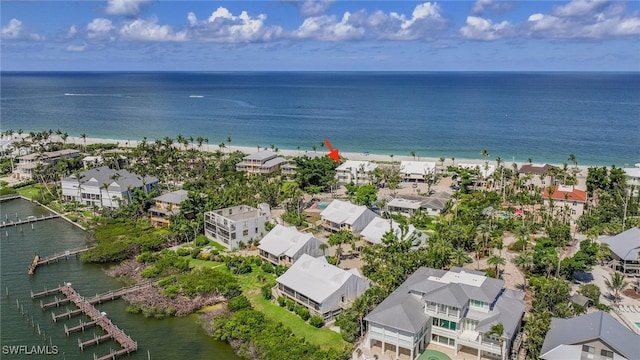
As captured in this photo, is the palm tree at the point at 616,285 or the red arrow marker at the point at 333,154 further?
the red arrow marker at the point at 333,154

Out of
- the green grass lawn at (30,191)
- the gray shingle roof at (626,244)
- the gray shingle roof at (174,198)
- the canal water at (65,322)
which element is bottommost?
the canal water at (65,322)

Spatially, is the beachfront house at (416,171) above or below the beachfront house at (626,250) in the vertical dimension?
above

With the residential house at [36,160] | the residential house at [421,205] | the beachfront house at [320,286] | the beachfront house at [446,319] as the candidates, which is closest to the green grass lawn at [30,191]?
the residential house at [36,160]

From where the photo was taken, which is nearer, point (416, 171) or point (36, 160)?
point (416, 171)

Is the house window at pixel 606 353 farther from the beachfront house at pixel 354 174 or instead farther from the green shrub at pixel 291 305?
the beachfront house at pixel 354 174

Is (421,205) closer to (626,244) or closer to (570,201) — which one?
(570,201)

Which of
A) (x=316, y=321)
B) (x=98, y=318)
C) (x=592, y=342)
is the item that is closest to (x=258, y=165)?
(x=98, y=318)

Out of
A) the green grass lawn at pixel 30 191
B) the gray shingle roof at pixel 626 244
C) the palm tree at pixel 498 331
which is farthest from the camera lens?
the green grass lawn at pixel 30 191
